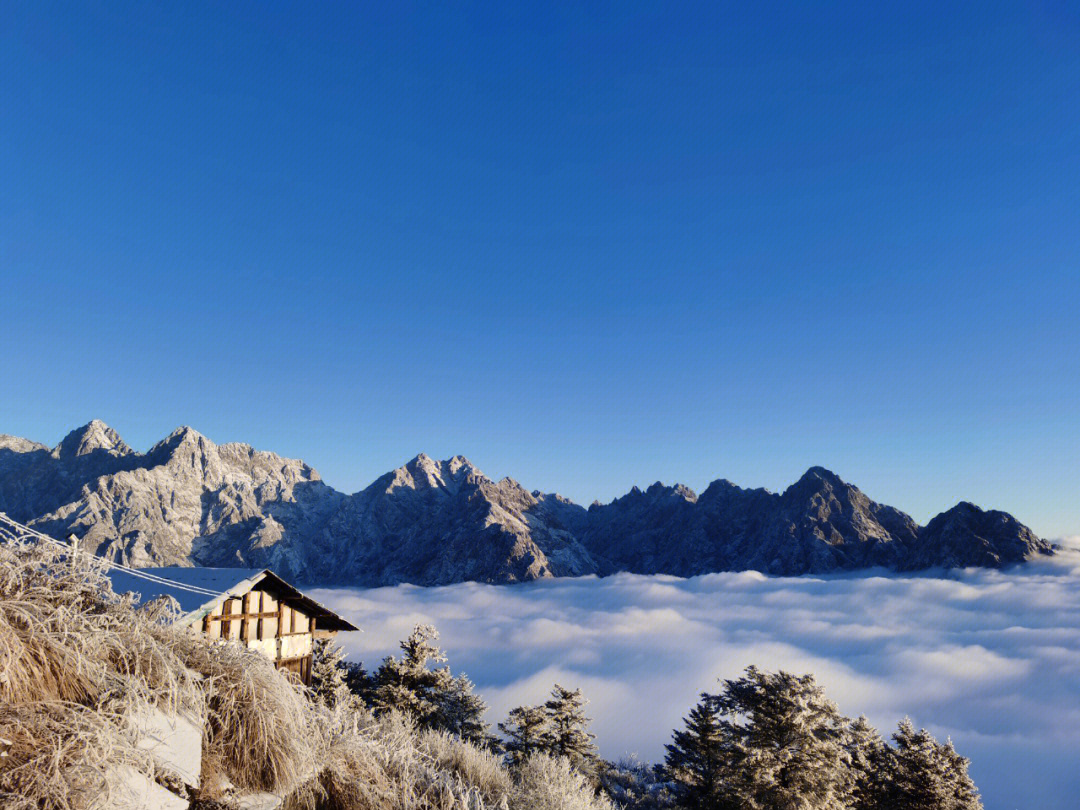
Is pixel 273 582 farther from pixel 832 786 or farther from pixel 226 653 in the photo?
pixel 832 786

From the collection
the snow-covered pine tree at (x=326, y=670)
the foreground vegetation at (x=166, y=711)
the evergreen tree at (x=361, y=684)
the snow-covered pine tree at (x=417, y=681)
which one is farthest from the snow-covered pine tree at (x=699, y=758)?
the foreground vegetation at (x=166, y=711)

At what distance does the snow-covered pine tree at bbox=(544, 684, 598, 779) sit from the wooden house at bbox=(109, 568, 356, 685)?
72.4 feet

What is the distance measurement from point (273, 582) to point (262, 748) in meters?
17.6

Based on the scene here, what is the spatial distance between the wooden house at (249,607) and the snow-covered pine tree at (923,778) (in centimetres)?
2992

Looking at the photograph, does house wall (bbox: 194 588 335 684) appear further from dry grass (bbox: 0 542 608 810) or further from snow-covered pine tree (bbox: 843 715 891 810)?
snow-covered pine tree (bbox: 843 715 891 810)

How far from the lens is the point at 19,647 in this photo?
322 cm

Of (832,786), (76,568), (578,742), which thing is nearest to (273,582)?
(76,568)

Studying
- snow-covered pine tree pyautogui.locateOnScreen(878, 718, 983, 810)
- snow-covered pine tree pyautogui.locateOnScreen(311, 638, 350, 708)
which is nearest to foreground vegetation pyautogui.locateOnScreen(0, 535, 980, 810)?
snow-covered pine tree pyautogui.locateOnScreen(311, 638, 350, 708)

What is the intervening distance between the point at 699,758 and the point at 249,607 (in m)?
35.2

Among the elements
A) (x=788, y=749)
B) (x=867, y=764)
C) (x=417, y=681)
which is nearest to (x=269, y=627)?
(x=417, y=681)

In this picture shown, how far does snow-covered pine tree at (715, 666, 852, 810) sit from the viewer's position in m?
22.4

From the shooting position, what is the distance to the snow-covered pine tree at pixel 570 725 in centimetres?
3819

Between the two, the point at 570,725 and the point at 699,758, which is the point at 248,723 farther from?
the point at 699,758

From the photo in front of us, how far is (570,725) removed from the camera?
39.1 meters
